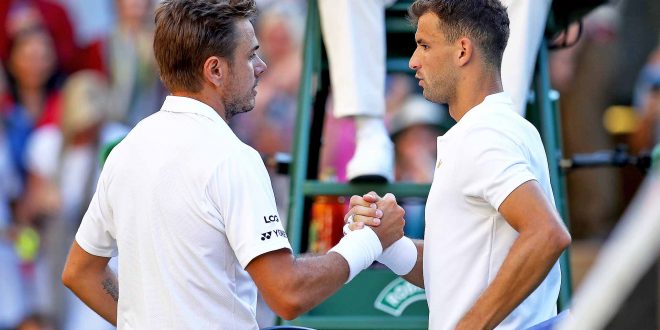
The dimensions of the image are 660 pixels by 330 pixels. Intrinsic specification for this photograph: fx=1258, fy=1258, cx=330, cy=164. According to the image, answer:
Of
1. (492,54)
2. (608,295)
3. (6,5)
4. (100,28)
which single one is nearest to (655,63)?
(100,28)

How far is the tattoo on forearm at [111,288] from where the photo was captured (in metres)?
Answer: 3.00

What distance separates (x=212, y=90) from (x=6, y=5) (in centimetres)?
471

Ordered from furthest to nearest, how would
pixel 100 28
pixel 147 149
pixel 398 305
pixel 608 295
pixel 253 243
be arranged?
1. pixel 100 28
2. pixel 398 305
3. pixel 147 149
4. pixel 253 243
5. pixel 608 295

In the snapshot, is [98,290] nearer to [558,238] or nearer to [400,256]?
[400,256]

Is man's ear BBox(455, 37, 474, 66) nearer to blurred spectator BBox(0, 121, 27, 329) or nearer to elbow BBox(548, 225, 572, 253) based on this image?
elbow BBox(548, 225, 572, 253)

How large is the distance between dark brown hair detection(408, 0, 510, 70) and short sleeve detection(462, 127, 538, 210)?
0.74ft

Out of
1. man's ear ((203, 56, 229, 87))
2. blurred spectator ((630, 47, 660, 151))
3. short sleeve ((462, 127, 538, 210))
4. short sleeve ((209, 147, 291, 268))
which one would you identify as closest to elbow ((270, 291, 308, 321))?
short sleeve ((209, 147, 291, 268))

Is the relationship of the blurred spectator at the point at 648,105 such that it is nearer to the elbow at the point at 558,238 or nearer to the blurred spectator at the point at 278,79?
the blurred spectator at the point at 278,79

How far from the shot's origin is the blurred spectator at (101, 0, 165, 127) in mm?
6992

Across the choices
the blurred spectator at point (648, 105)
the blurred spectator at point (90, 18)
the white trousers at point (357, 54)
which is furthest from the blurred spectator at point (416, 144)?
the white trousers at point (357, 54)

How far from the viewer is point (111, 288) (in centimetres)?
301

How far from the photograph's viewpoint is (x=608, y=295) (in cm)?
125

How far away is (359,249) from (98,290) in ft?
2.20

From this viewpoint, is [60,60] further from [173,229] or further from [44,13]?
[173,229]
